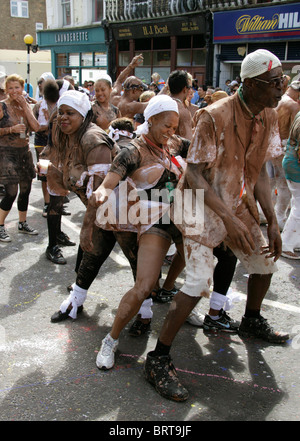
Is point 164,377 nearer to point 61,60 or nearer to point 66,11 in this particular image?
point 66,11

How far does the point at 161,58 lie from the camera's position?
22.8 m

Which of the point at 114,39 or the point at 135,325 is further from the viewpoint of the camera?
the point at 114,39

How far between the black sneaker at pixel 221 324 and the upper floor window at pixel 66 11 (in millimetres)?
29050

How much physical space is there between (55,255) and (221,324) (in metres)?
2.31

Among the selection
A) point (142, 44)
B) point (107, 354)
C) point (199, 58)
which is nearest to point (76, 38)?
point (142, 44)

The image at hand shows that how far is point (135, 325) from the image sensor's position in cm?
378

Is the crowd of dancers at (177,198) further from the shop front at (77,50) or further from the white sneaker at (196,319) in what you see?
the shop front at (77,50)

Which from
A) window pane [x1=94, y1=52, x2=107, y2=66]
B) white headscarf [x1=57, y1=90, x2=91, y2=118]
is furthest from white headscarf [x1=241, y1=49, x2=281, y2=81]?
window pane [x1=94, y1=52, x2=107, y2=66]

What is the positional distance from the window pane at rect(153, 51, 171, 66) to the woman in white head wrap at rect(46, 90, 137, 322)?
19.8 metres

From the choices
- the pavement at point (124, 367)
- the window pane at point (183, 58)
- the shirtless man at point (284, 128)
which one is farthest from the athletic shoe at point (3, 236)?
the window pane at point (183, 58)

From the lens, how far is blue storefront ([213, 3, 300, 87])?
54.1 feet
